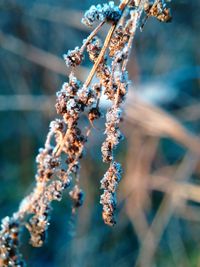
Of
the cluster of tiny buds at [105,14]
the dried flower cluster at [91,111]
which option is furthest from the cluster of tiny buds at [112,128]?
the cluster of tiny buds at [105,14]

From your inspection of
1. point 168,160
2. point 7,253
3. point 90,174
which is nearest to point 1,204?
point 90,174

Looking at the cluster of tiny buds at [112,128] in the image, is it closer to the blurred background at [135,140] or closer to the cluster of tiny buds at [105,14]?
the cluster of tiny buds at [105,14]

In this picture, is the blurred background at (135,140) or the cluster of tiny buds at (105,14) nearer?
the cluster of tiny buds at (105,14)

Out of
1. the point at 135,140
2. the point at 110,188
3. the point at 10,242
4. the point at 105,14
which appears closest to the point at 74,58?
the point at 105,14

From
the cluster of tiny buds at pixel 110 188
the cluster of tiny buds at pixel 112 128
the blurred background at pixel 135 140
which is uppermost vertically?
the blurred background at pixel 135 140

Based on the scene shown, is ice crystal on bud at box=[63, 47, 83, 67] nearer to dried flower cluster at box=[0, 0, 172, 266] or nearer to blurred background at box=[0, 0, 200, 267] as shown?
dried flower cluster at box=[0, 0, 172, 266]

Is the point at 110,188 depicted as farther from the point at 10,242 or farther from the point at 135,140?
the point at 135,140

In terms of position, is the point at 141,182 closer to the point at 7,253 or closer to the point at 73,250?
the point at 73,250
